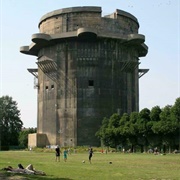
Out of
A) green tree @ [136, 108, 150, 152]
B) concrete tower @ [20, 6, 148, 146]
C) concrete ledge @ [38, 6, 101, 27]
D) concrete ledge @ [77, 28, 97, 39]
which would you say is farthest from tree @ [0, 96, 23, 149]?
green tree @ [136, 108, 150, 152]

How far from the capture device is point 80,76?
70.2 metres

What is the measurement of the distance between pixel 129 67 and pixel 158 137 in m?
23.8

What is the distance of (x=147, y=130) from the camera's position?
52312 mm

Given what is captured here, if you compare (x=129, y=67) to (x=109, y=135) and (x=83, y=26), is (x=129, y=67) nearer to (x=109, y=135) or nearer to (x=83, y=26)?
(x=83, y=26)

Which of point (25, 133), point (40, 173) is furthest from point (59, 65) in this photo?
point (40, 173)

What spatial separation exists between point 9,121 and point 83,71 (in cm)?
2995

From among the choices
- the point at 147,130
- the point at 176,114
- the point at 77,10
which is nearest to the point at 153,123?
the point at 147,130

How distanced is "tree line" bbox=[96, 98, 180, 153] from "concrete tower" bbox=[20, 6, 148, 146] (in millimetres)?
8046

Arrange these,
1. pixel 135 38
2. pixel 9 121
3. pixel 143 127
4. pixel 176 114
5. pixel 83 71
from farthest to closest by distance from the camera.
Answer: pixel 9 121 < pixel 83 71 < pixel 135 38 < pixel 143 127 < pixel 176 114

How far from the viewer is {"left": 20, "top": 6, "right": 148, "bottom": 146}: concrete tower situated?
69.0m

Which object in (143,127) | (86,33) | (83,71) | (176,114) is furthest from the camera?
(83,71)

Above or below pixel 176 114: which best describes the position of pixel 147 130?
below

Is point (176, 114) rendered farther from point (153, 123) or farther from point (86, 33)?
point (86, 33)

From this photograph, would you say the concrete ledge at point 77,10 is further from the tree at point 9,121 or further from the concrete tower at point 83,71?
the tree at point 9,121
